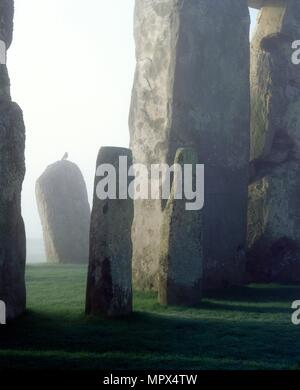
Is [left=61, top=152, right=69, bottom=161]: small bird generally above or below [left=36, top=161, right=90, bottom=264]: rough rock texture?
above

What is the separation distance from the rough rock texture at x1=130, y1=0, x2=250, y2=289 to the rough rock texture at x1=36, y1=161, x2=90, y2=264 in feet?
15.3

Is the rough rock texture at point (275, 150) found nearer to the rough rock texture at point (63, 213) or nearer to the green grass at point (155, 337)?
the green grass at point (155, 337)

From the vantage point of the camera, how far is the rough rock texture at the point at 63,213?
536 inches

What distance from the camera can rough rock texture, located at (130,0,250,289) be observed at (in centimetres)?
882

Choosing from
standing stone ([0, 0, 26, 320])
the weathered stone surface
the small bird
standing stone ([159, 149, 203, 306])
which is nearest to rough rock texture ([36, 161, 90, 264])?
the small bird

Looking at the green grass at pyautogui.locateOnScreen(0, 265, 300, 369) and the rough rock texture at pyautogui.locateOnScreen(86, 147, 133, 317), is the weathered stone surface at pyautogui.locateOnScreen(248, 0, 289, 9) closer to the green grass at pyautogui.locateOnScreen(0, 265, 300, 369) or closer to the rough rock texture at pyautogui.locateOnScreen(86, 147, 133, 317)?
the green grass at pyautogui.locateOnScreen(0, 265, 300, 369)

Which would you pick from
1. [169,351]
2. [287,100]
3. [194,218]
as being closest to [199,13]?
[287,100]

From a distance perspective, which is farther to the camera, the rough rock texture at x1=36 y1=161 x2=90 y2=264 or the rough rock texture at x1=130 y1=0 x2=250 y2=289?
the rough rock texture at x1=36 y1=161 x2=90 y2=264

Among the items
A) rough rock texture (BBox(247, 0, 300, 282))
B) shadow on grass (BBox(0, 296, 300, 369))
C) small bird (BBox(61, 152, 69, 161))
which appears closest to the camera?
shadow on grass (BBox(0, 296, 300, 369))

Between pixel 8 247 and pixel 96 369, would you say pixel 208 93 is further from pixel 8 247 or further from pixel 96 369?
pixel 96 369

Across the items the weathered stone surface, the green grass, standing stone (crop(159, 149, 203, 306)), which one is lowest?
the green grass

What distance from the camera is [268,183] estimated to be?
10.4 meters

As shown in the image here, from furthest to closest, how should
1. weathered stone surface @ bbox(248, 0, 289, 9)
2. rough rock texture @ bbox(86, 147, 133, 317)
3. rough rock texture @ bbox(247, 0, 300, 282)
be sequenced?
1. weathered stone surface @ bbox(248, 0, 289, 9)
2. rough rock texture @ bbox(247, 0, 300, 282)
3. rough rock texture @ bbox(86, 147, 133, 317)

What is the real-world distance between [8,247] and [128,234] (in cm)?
120
